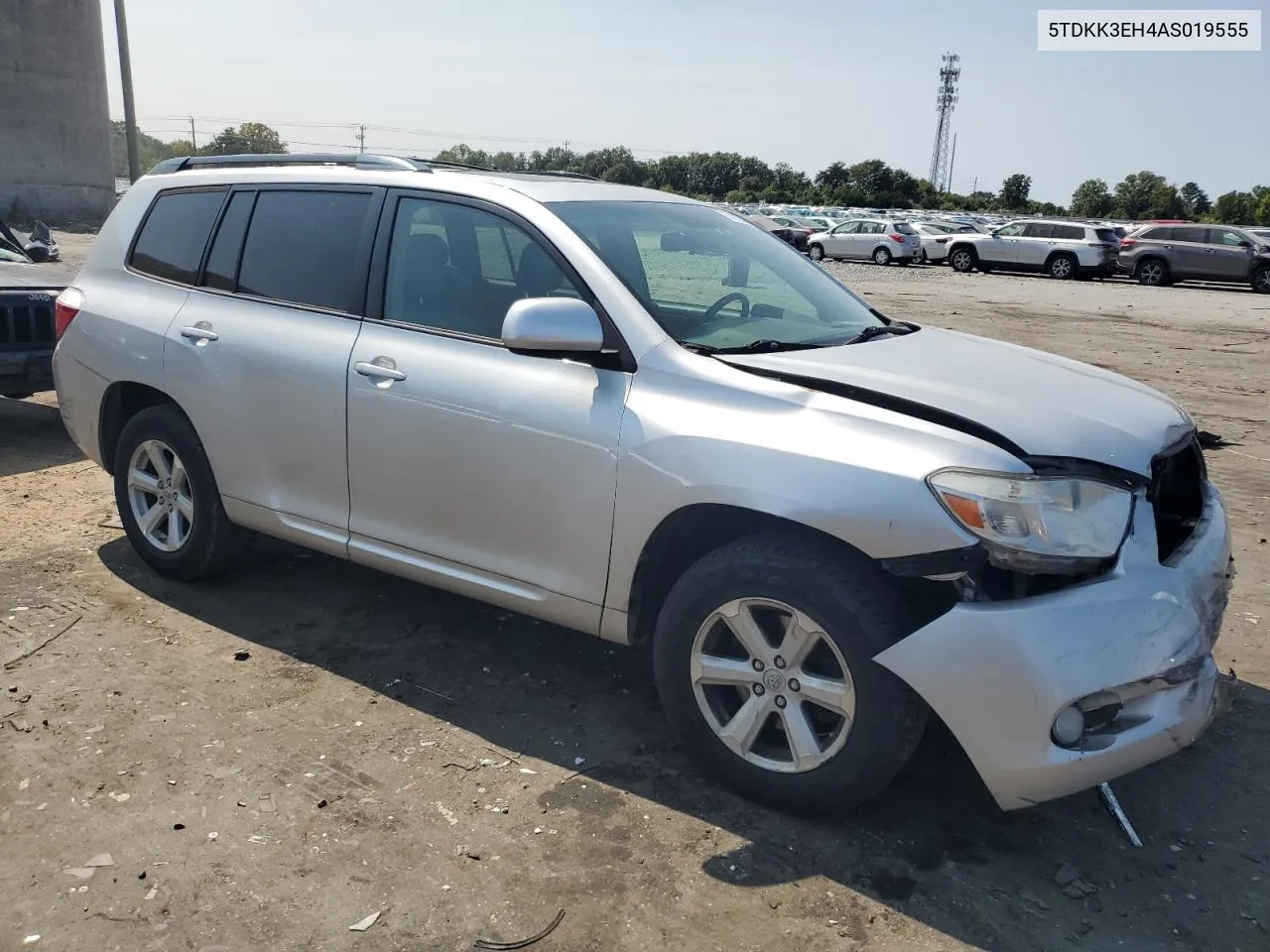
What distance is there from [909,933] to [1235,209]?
75.1 meters

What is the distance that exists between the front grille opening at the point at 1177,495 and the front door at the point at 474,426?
5.24 feet

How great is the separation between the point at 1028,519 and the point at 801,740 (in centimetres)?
90

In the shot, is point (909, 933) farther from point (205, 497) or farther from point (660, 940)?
point (205, 497)

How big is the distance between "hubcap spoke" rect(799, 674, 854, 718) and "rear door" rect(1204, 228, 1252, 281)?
27979mm

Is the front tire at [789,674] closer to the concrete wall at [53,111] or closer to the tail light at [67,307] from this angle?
the tail light at [67,307]

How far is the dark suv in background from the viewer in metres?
26.4

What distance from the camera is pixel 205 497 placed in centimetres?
461

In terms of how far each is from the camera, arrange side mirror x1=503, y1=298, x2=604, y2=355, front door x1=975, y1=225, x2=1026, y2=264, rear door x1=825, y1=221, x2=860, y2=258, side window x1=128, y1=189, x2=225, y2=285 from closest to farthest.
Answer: side mirror x1=503, y1=298, x2=604, y2=355, side window x1=128, y1=189, x2=225, y2=285, front door x1=975, y1=225, x2=1026, y2=264, rear door x1=825, y1=221, x2=860, y2=258

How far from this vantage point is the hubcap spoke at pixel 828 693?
2.98 m

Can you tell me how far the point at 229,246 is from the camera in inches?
181

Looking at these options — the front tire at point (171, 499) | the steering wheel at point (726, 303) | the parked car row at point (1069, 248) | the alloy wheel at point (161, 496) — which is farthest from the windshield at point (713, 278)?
the parked car row at point (1069, 248)

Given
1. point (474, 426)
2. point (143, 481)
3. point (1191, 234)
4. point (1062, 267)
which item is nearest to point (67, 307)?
point (143, 481)

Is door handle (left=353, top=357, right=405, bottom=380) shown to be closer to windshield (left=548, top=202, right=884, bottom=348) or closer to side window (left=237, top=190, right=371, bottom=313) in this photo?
side window (left=237, top=190, right=371, bottom=313)

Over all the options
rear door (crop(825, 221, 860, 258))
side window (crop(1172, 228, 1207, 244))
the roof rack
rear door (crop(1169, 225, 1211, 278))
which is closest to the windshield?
the roof rack
